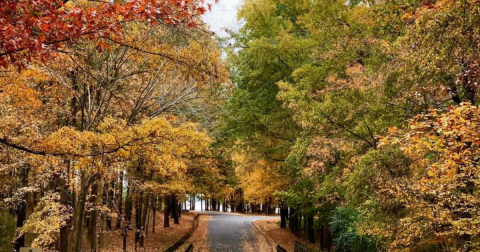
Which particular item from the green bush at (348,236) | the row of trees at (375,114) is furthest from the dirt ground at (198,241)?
the green bush at (348,236)

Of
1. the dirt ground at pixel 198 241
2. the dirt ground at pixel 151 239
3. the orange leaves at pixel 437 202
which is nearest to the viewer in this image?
the orange leaves at pixel 437 202

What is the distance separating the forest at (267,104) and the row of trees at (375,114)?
0.05 meters

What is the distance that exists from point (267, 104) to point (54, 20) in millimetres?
14950

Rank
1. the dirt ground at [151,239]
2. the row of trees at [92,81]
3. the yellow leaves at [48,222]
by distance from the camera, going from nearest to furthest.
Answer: the row of trees at [92,81] < the yellow leaves at [48,222] < the dirt ground at [151,239]

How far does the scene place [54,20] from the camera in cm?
392

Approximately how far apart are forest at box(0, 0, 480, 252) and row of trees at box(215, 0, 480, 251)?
0.05 m

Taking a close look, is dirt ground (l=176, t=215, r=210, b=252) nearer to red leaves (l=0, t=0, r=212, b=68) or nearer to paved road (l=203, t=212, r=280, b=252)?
paved road (l=203, t=212, r=280, b=252)

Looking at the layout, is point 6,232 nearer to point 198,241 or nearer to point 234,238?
point 198,241

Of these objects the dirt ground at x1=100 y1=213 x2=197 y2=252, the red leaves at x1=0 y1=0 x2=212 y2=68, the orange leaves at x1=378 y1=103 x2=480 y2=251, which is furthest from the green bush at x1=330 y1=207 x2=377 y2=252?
the dirt ground at x1=100 y1=213 x2=197 y2=252

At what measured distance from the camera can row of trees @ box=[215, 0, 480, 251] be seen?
5.23 m

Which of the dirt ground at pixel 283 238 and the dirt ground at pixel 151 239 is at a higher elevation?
the dirt ground at pixel 151 239

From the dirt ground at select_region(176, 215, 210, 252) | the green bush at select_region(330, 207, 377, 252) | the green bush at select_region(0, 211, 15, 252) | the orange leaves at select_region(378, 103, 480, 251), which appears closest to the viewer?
the orange leaves at select_region(378, 103, 480, 251)

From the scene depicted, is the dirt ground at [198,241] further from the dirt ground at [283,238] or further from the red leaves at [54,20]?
the red leaves at [54,20]

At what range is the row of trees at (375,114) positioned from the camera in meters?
5.23
